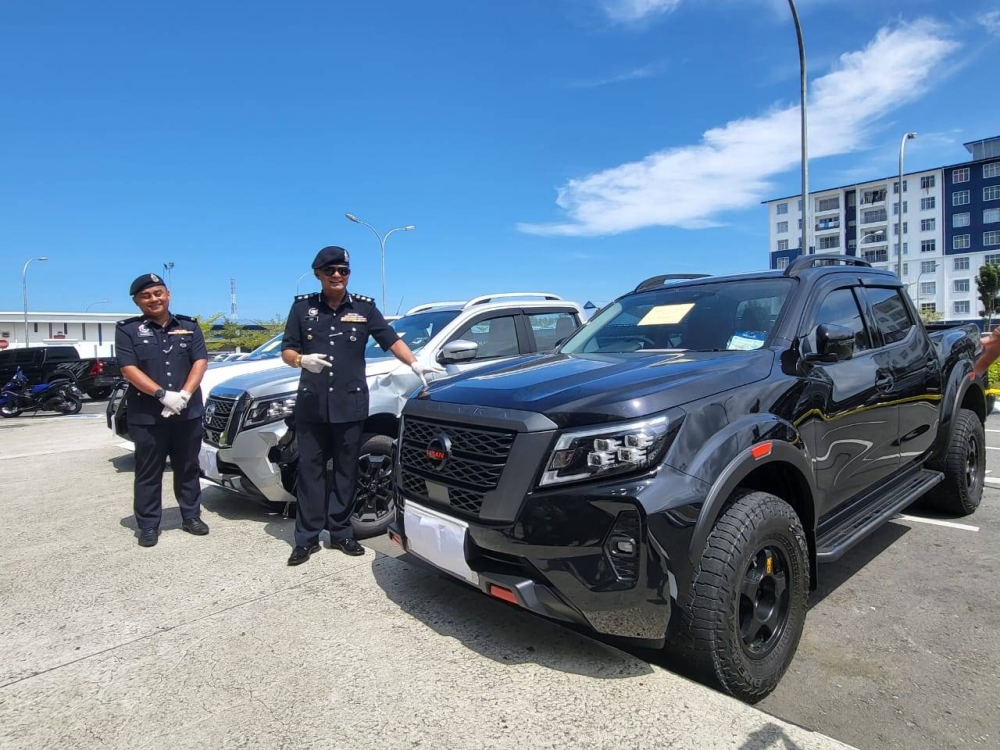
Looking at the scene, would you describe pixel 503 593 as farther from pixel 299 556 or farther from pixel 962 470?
pixel 962 470

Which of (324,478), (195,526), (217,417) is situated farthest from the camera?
(217,417)

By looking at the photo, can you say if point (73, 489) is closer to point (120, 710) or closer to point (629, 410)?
point (120, 710)

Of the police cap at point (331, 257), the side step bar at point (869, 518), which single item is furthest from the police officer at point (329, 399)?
the side step bar at point (869, 518)

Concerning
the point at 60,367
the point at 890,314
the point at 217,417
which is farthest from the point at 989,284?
the point at 217,417

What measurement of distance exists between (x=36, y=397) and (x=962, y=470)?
1748 cm

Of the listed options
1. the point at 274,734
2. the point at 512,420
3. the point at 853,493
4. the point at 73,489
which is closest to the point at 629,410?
the point at 512,420

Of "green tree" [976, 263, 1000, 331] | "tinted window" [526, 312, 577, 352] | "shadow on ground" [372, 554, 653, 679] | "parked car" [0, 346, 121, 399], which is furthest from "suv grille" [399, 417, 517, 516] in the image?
"green tree" [976, 263, 1000, 331]

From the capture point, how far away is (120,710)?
95.3 inches

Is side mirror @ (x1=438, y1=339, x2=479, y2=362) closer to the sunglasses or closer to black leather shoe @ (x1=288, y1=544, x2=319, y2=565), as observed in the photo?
the sunglasses

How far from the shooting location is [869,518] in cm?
341

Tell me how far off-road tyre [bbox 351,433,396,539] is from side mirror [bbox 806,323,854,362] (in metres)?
2.73

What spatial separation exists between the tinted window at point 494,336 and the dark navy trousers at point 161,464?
7.40ft

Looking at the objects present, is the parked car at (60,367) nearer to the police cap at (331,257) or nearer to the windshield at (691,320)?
the police cap at (331,257)

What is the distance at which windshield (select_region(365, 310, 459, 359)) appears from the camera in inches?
208
